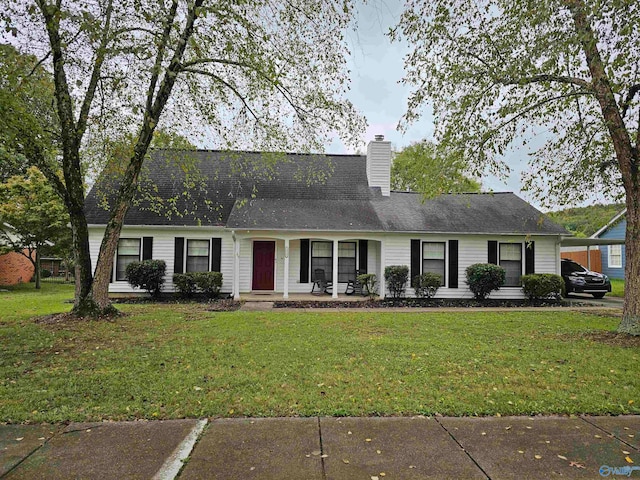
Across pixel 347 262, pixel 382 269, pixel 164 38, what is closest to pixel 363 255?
pixel 347 262

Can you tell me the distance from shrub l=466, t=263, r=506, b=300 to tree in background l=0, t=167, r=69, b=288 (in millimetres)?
17321

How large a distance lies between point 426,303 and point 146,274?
9.48m

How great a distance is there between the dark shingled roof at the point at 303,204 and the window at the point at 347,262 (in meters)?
1.24

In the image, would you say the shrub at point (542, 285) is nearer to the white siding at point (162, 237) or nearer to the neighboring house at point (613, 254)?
the white siding at point (162, 237)

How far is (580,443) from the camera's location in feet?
10.9

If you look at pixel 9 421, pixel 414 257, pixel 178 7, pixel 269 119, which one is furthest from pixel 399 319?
pixel 178 7

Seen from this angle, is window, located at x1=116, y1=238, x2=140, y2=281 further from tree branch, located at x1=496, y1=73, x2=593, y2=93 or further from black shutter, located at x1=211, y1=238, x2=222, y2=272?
tree branch, located at x1=496, y1=73, x2=593, y2=93

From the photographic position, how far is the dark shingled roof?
46.4ft

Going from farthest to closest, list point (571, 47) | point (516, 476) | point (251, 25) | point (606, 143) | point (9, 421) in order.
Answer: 1. point (606, 143)
2. point (251, 25)
3. point (571, 47)
4. point (9, 421)
5. point (516, 476)

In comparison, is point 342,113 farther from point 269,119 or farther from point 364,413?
point 364,413

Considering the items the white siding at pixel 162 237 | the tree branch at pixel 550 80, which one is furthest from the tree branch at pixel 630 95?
the white siding at pixel 162 237

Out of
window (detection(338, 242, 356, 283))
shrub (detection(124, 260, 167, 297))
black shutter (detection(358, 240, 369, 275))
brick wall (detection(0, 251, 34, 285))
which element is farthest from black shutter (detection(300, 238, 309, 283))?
brick wall (detection(0, 251, 34, 285))

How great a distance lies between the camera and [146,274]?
13430 millimetres

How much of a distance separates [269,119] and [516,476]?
30.3ft
